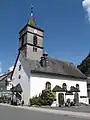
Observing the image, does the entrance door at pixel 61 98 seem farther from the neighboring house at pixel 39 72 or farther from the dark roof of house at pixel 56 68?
the dark roof of house at pixel 56 68

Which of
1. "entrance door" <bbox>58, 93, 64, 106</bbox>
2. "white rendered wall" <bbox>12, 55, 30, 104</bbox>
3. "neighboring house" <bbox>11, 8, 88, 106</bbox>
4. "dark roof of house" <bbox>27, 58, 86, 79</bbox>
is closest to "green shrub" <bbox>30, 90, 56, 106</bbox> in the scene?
"neighboring house" <bbox>11, 8, 88, 106</bbox>

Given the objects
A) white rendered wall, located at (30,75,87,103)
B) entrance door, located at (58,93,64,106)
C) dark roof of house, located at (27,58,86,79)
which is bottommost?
entrance door, located at (58,93,64,106)

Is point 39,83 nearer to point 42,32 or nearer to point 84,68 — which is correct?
point 42,32

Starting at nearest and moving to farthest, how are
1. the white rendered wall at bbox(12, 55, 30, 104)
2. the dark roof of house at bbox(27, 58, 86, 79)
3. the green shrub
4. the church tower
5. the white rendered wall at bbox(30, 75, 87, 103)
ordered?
the green shrub → the white rendered wall at bbox(30, 75, 87, 103) → the white rendered wall at bbox(12, 55, 30, 104) → the dark roof of house at bbox(27, 58, 86, 79) → the church tower

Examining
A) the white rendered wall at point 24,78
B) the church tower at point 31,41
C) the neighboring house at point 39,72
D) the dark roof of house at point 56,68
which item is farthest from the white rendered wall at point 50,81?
the church tower at point 31,41

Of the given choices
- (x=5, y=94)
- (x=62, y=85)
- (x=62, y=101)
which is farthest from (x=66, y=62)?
(x=5, y=94)

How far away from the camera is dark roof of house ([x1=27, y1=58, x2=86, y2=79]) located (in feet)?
132

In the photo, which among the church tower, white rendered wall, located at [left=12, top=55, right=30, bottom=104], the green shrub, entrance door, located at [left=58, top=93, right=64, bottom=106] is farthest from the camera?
the church tower

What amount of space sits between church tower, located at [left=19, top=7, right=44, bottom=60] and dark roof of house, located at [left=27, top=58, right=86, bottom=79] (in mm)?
2904

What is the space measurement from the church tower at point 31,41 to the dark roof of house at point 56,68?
2904mm

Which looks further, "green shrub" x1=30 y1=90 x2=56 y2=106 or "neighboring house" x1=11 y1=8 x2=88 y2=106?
"neighboring house" x1=11 y1=8 x2=88 y2=106

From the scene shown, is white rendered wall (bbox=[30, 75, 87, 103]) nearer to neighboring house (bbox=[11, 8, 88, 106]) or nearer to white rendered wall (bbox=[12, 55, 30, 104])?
neighboring house (bbox=[11, 8, 88, 106])

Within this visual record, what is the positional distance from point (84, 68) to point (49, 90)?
3955cm

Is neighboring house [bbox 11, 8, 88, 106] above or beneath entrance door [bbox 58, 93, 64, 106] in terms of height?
above
